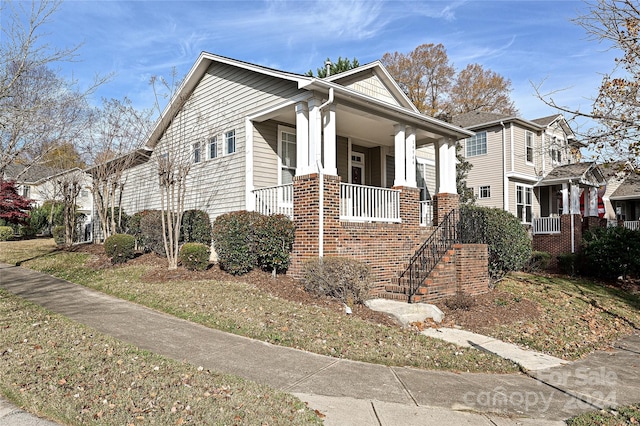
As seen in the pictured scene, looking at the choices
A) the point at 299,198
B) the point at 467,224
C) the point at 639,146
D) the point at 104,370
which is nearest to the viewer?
the point at 104,370

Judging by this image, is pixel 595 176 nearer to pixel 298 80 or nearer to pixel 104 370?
pixel 298 80

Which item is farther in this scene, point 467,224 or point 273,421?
point 467,224

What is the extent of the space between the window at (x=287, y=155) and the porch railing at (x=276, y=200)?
1087 mm

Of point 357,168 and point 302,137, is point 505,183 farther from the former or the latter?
point 302,137

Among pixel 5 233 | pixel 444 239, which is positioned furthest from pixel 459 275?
pixel 5 233

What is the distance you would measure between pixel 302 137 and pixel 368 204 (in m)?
2.42

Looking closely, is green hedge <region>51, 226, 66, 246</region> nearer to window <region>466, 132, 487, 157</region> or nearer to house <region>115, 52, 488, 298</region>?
house <region>115, 52, 488, 298</region>

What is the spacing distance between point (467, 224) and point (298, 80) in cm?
579

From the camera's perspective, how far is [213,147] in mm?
13852

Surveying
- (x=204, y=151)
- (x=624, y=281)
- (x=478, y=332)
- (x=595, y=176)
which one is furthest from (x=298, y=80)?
(x=595, y=176)

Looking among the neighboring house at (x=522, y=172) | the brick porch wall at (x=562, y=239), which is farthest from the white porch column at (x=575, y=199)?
the brick porch wall at (x=562, y=239)

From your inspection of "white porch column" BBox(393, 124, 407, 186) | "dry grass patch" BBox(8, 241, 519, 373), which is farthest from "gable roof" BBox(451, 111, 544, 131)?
"dry grass patch" BBox(8, 241, 519, 373)

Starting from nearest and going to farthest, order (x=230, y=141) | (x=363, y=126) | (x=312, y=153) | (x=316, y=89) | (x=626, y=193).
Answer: (x=316, y=89), (x=312, y=153), (x=230, y=141), (x=363, y=126), (x=626, y=193)

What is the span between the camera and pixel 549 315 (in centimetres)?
959
